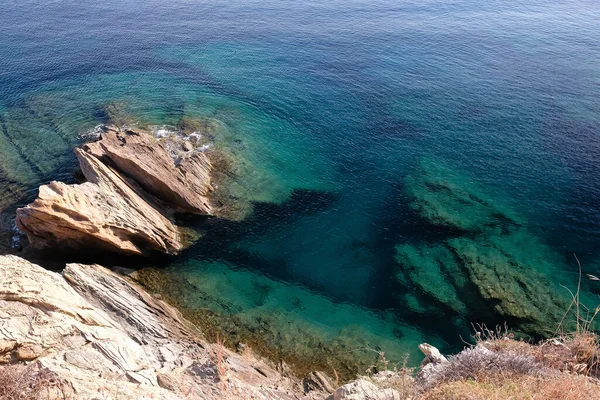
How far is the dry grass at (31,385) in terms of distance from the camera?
41.7ft

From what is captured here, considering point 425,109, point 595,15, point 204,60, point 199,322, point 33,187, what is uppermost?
point 595,15

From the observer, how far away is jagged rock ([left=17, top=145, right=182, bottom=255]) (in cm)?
3092

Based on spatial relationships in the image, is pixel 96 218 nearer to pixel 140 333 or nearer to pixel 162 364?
pixel 140 333

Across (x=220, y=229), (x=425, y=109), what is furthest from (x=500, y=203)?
(x=220, y=229)

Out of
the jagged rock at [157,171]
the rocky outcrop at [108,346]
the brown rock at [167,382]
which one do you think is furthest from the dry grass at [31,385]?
the jagged rock at [157,171]

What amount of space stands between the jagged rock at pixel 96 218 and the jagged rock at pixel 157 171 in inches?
53.6

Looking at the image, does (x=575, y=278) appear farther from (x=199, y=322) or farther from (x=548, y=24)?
(x=548, y=24)

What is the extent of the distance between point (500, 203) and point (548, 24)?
73.7 meters

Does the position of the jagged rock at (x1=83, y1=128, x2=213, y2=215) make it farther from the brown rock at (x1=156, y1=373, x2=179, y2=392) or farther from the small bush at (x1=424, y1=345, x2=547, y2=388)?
the small bush at (x1=424, y1=345, x2=547, y2=388)

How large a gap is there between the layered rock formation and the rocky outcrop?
469 centimetres

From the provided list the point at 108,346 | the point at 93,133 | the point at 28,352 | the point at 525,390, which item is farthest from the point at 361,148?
the point at 28,352

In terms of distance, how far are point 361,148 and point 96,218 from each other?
3094 cm

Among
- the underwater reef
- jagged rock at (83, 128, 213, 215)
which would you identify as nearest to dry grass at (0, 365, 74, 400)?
jagged rock at (83, 128, 213, 215)

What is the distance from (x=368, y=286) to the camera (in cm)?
3341
